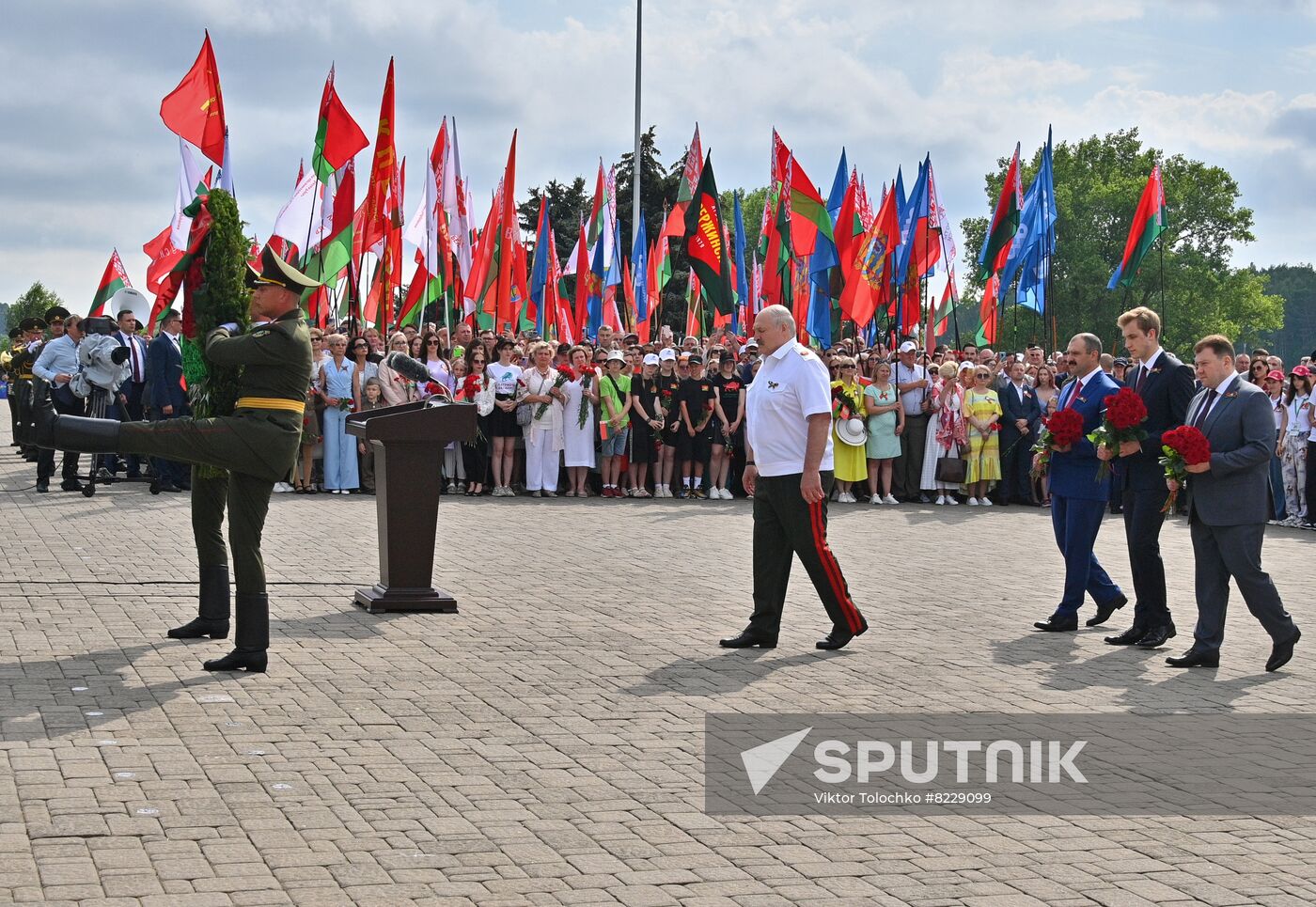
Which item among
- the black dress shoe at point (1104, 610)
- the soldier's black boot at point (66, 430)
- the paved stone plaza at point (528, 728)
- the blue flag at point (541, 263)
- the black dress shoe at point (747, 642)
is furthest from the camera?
the blue flag at point (541, 263)

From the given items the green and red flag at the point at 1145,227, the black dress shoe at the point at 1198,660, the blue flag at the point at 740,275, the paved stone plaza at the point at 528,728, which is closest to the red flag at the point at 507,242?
the blue flag at the point at 740,275

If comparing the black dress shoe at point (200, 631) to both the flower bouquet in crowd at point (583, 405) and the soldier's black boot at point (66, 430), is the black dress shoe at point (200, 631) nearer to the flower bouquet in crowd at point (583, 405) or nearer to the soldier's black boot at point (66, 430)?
the soldier's black boot at point (66, 430)

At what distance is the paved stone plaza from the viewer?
492 cm

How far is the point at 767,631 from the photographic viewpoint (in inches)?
365

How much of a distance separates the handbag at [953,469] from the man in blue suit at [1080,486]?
10186mm

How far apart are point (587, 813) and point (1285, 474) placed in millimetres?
Answer: 16143

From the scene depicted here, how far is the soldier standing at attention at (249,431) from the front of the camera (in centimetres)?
783

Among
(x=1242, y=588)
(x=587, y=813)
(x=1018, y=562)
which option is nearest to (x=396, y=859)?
(x=587, y=813)

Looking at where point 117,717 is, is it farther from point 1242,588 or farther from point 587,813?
point 1242,588

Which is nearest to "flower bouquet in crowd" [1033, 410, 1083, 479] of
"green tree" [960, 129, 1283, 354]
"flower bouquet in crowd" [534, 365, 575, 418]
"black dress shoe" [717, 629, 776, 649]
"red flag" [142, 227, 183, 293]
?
"black dress shoe" [717, 629, 776, 649]

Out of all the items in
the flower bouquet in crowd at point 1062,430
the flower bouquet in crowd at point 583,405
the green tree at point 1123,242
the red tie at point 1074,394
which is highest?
the green tree at point 1123,242

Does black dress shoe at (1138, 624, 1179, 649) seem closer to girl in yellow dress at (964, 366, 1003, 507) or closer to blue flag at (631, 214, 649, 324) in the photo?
girl in yellow dress at (964, 366, 1003, 507)

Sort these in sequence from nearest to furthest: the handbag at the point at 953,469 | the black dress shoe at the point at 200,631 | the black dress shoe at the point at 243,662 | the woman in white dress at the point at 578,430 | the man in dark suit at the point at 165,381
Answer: the black dress shoe at the point at 243,662
the black dress shoe at the point at 200,631
the man in dark suit at the point at 165,381
the woman in white dress at the point at 578,430
the handbag at the point at 953,469

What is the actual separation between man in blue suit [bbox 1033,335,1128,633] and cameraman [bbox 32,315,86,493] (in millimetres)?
11976
